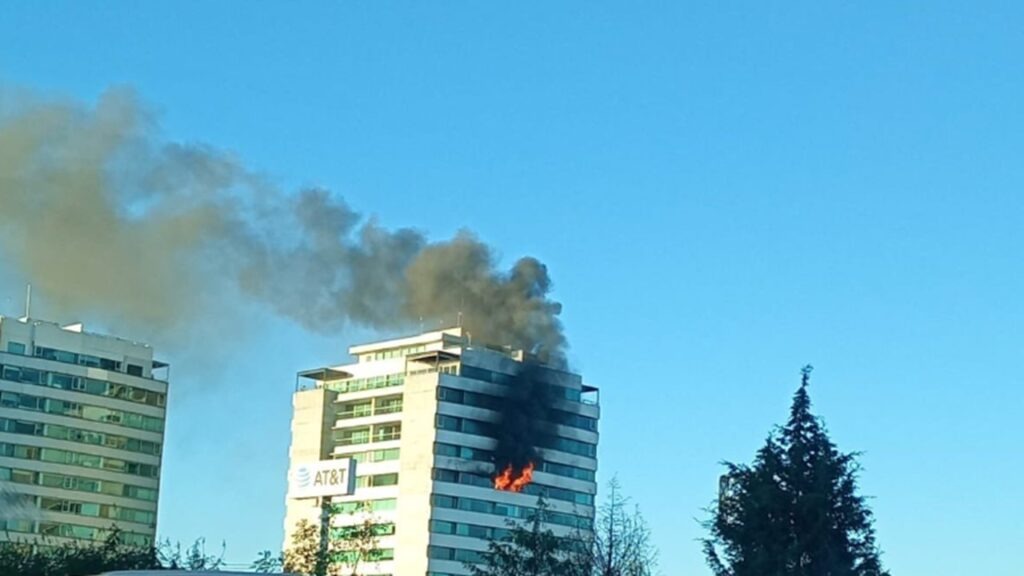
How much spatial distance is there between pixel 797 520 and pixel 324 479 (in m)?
123

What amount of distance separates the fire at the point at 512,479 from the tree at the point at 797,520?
132 m

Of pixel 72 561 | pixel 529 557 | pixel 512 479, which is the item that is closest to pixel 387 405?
pixel 512 479

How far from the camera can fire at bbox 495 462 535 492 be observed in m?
172

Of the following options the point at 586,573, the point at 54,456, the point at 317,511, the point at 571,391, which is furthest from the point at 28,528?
the point at 586,573

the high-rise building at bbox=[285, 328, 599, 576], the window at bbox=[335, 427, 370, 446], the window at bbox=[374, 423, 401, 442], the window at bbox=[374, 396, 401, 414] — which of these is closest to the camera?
the high-rise building at bbox=[285, 328, 599, 576]

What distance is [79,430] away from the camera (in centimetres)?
17650

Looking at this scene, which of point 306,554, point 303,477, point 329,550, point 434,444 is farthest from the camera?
point 434,444

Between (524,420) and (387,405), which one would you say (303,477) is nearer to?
(387,405)

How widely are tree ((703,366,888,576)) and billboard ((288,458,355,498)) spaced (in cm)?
11867

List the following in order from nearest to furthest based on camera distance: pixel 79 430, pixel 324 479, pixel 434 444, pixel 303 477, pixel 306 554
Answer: pixel 306 554 < pixel 324 479 < pixel 303 477 < pixel 434 444 < pixel 79 430

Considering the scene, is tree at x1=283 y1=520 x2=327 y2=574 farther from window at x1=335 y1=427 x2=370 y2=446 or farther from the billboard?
window at x1=335 y1=427 x2=370 y2=446

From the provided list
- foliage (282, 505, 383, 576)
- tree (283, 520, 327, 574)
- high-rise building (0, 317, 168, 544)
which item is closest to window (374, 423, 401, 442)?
high-rise building (0, 317, 168, 544)

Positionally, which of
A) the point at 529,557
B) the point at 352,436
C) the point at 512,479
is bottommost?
the point at 529,557

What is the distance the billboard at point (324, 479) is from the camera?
15862 cm
